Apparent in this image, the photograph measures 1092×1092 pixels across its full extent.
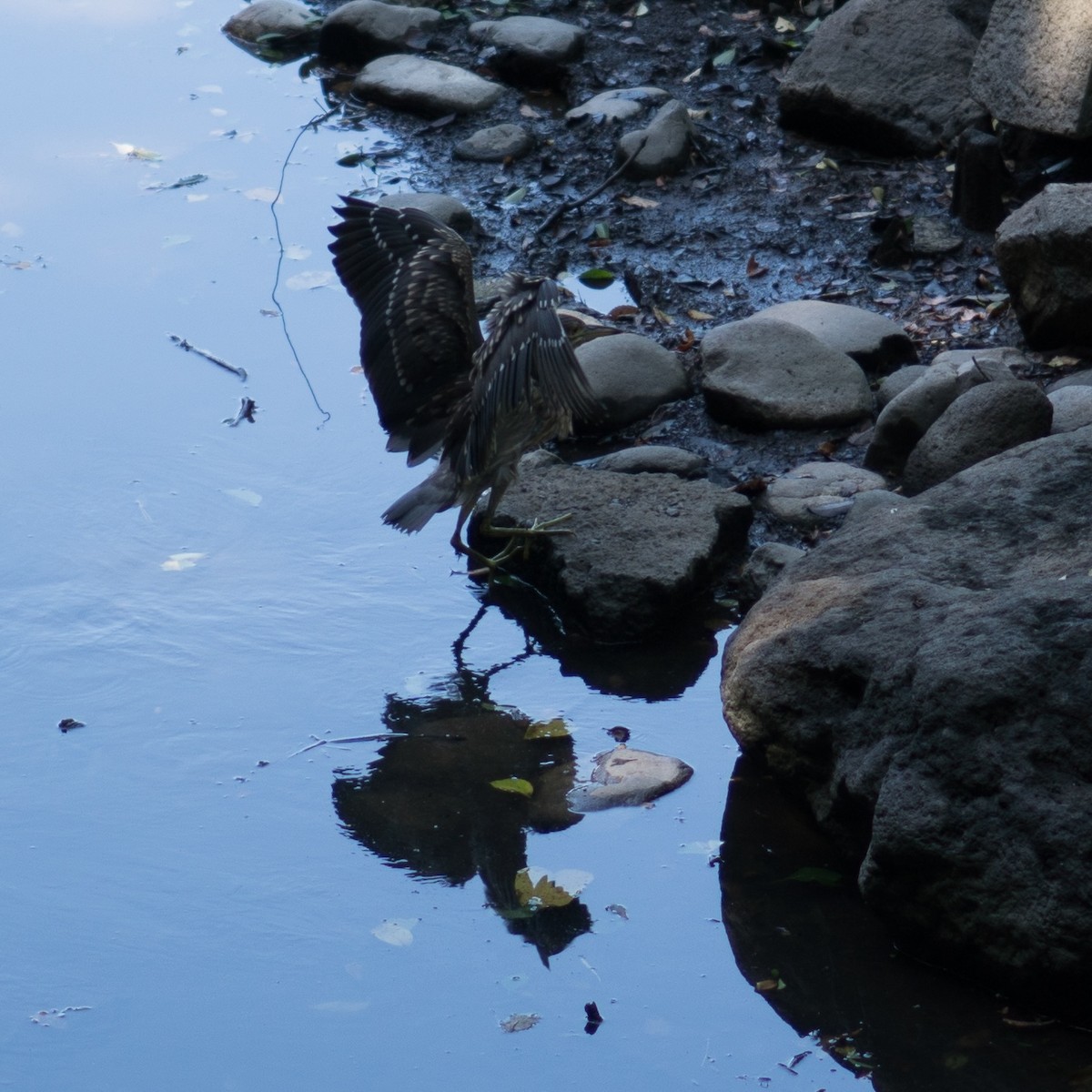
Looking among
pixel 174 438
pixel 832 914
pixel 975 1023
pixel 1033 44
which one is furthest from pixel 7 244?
pixel 975 1023

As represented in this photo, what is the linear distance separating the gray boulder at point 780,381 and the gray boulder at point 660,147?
2.18 meters

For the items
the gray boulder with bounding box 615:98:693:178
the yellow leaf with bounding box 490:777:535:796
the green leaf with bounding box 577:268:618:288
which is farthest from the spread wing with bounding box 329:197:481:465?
the gray boulder with bounding box 615:98:693:178

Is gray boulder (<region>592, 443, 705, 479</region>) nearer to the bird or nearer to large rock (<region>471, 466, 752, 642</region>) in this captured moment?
large rock (<region>471, 466, 752, 642</region>)

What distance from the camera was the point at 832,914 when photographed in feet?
12.5

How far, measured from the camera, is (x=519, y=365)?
4863 mm

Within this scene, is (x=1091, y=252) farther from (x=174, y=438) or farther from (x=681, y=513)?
(x=174, y=438)

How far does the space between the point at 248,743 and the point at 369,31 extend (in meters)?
6.59

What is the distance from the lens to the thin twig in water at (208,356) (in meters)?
6.61

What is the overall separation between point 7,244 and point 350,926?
17.9 feet

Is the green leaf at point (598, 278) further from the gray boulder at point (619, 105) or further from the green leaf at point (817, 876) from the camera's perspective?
the green leaf at point (817, 876)

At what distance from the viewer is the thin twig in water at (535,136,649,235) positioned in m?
7.76

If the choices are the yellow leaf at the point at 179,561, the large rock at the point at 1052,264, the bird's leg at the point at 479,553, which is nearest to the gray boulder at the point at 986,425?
the large rock at the point at 1052,264

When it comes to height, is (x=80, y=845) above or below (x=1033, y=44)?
below

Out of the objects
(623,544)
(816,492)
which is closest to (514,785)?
(623,544)
